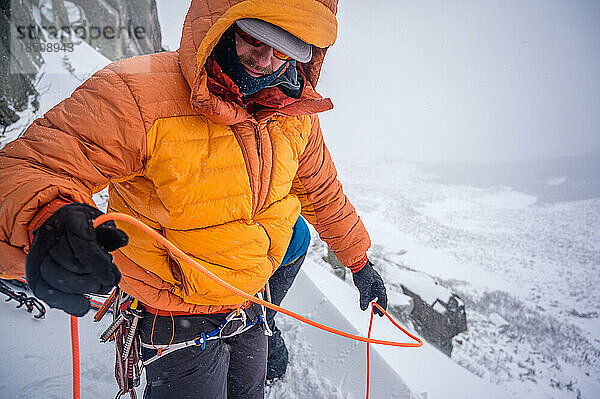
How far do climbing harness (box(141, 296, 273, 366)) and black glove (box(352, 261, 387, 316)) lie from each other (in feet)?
2.53

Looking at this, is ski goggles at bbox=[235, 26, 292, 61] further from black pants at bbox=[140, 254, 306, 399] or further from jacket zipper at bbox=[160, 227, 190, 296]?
black pants at bbox=[140, 254, 306, 399]

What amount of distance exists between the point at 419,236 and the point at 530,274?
23.1ft

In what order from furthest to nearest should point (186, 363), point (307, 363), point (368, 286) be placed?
point (307, 363)
point (368, 286)
point (186, 363)

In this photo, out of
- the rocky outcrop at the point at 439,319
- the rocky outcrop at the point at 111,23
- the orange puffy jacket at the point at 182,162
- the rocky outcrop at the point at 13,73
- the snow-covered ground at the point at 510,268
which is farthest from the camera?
the rocky outcrop at the point at 111,23

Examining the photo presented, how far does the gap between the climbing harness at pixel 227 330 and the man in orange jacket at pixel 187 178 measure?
10 millimetres

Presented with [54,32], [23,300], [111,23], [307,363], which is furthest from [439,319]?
[111,23]

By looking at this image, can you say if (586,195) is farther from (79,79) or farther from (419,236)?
(79,79)

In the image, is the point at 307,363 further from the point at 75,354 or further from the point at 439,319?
the point at 439,319

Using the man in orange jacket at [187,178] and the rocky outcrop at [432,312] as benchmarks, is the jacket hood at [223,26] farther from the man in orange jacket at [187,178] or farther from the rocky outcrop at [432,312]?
the rocky outcrop at [432,312]

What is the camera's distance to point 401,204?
3381 centimetres

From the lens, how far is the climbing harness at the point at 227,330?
144 cm

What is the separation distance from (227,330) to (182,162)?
929 mm

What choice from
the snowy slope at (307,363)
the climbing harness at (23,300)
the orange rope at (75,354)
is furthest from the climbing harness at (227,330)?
the climbing harness at (23,300)

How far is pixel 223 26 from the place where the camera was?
42.8 inches
